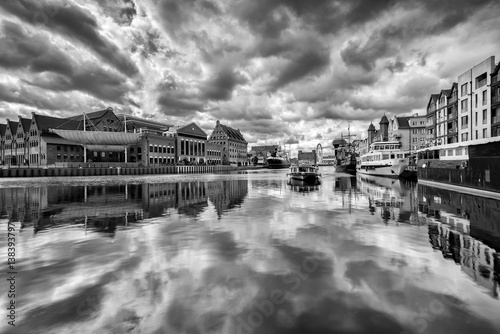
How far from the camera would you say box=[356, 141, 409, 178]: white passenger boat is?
59156mm

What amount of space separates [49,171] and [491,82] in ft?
391

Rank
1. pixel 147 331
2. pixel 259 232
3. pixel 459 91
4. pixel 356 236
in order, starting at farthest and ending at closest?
pixel 459 91, pixel 259 232, pixel 356 236, pixel 147 331

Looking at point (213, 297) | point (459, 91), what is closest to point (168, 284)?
point (213, 297)

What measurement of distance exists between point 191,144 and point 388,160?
105189mm

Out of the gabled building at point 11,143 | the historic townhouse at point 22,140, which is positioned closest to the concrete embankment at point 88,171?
the historic townhouse at point 22,140

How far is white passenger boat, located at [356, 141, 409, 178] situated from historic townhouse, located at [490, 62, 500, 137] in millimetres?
15770

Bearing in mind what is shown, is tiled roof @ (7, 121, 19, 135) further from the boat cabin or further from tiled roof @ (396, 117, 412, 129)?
tiled roof @ (396, 117, 412, 129)

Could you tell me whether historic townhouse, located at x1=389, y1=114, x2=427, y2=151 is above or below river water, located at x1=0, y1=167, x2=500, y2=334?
above

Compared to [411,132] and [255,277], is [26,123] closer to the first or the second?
[255,277]

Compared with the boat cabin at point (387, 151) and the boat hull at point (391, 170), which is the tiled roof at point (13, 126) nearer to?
the boat cabin at point (387, 151)

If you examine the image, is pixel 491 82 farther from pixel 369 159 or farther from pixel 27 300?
pixel 27 300

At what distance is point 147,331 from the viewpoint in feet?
16.6

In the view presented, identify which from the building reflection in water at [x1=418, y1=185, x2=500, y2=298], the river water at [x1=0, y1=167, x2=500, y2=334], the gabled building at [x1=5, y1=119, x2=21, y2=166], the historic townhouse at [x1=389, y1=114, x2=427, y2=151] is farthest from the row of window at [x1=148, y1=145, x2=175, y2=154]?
the building reflection in water at [x1=418, y1=185, x2=500, y2=298]

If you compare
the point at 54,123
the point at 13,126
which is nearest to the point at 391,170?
the point at 54,123
